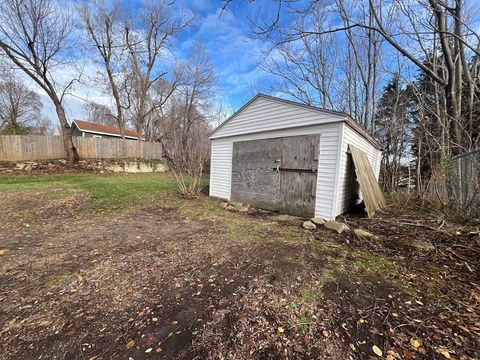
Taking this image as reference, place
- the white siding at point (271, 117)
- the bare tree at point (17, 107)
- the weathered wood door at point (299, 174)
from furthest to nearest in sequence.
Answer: the bare tree at point (17, 107), the weathered wood door at point (299, 174), the white siding at point (271, 117)

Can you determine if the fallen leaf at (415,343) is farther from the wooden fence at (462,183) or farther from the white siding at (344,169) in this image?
the wooden fence at (462,183)

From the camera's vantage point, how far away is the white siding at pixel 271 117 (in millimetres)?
5453

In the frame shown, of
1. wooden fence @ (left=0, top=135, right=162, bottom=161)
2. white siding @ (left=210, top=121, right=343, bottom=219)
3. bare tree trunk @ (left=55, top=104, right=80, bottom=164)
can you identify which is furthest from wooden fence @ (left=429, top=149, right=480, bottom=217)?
wooden fence @ (left=0, top=135, right=162, bottom=161)

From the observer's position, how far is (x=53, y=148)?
1250 cm

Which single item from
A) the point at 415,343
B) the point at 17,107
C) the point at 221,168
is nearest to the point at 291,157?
the point at 221,168

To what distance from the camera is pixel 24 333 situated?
1.83 metres

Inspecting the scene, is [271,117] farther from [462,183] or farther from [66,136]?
[66,136]

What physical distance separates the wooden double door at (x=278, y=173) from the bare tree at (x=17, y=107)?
87.1 ft

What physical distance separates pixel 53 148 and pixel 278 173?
13903 millimetres

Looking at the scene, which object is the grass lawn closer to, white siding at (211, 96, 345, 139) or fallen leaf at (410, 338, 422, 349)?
fallen leaf at (410, 338, 422, 349)

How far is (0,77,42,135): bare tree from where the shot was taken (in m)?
22.3

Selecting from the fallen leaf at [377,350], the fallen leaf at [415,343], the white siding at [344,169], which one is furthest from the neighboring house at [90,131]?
the fallen leaf at [415,343]

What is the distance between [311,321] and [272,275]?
86 centimetres

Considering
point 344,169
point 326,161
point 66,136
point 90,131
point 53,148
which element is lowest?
point 344,169
